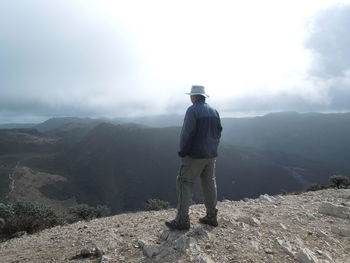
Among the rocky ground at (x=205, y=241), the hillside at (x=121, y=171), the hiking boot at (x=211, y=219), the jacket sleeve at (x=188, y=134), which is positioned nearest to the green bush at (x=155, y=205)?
the rocky ground at (x=205, y=241)

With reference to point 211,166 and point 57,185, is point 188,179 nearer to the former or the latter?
point 211,166

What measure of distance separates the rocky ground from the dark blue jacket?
4.54ft

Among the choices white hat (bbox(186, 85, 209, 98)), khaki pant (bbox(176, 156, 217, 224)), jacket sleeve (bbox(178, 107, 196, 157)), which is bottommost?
khaki pant (bbox(176, 156, 217, 224))

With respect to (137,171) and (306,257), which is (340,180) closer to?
(306,257)

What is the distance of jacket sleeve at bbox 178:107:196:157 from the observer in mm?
5648

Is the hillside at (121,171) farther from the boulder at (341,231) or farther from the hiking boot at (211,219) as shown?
the boulder at (341,231)

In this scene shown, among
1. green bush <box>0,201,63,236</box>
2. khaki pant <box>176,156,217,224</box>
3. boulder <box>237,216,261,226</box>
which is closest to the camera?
khaki pant <box>176,156,217,224</box>

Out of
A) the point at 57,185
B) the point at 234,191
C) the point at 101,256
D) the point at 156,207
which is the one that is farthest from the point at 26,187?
the point at 101,256

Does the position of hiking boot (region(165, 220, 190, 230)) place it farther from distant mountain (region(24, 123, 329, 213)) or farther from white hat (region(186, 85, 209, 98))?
distant mountain (region(24, 123, 329, 213))

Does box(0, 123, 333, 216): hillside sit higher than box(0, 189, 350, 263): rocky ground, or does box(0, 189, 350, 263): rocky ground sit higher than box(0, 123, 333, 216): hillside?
box(0, 189, 350, 263): rocky ground

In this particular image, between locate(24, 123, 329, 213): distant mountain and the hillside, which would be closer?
the hillside

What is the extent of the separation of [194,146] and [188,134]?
0.26 m

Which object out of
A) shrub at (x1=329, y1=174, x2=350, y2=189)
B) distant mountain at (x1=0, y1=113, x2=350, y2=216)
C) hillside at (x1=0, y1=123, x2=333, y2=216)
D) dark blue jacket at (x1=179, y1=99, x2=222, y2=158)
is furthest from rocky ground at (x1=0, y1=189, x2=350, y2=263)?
distant mountain at (x1=0, y1=113, x2=350, y2=216)

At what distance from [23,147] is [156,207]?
13436 cm
